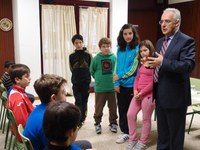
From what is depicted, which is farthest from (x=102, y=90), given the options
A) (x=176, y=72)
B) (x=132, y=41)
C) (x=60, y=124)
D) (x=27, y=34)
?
(x=27, y=34)

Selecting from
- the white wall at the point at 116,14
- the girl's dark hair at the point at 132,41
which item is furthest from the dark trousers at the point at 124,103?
the white wall at the point at 116,14

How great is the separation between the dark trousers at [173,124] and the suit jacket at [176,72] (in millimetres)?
68

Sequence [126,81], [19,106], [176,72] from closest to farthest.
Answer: [176,72] < [19,106] < [126,81]

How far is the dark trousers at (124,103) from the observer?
2.93 metres

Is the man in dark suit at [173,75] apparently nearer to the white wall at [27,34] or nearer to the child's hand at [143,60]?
the child's hand at [143,60]

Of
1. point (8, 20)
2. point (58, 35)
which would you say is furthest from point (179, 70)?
point (8, 20)

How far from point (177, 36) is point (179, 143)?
95 centimetres

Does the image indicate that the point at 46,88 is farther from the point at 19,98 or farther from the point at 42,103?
the point at 19,98

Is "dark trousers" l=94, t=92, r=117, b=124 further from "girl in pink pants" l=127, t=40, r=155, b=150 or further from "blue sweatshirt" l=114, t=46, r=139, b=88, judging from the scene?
"girl in pink pants" l=127, t=40, r=155, b=150

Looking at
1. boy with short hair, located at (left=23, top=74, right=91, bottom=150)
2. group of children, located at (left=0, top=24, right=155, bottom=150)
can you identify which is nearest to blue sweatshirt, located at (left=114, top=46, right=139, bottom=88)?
group of children, located at (left=0, top=24, right=155, bottom=150)

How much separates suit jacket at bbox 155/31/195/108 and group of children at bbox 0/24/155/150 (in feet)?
1.61

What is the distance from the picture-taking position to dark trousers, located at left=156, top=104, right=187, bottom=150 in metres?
2.14

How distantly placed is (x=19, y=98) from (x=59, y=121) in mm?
1098

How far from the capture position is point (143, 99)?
2689 millimetres
